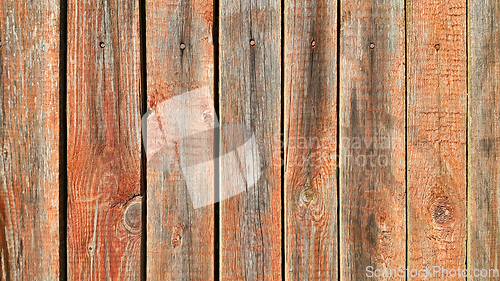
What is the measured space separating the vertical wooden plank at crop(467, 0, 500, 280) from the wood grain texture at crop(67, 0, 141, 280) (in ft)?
4.36

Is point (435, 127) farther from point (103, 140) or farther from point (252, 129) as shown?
point (103, 140)

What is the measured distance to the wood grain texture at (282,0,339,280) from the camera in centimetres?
130

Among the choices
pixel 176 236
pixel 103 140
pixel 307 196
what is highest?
pixel 103 140

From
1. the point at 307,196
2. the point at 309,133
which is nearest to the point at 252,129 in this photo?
the point at 309,133

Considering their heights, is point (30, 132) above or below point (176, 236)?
above

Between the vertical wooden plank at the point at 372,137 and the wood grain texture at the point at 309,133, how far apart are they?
49 millimetres

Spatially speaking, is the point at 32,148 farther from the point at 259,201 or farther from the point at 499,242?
the point at 499,242

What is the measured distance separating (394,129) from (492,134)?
15.5 inches

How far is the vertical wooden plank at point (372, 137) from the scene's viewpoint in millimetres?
1310

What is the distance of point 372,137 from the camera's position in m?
1.31

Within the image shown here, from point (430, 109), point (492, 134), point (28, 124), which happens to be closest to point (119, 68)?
point (28, 124)

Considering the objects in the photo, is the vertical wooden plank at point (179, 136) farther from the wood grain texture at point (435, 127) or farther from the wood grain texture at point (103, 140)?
the wood grain texture at point (435, 127)

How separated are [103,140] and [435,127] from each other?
132 centimetres

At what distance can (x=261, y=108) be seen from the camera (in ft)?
4.30
